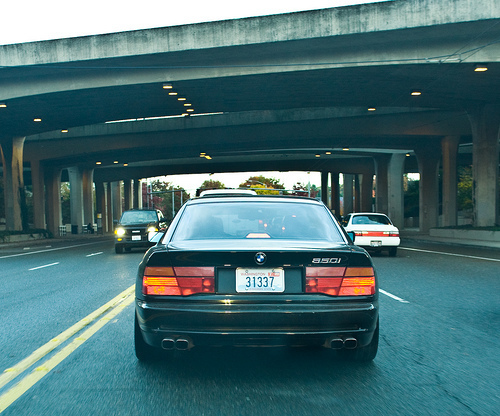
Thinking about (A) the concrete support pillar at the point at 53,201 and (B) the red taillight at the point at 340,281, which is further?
(A) the concrete support pillar at the point at 53,201

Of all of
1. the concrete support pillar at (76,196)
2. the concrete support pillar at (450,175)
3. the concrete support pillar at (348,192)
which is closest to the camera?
the concrete support pillar at (450,175)

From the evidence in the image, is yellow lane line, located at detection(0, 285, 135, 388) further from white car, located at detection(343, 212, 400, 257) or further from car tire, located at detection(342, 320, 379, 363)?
white car, located at detection(343, 212, 400, 257)

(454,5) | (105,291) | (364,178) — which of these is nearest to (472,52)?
(454,5)

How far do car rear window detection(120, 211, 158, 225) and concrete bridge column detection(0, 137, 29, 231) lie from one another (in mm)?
17670

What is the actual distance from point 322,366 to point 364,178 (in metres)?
63.2

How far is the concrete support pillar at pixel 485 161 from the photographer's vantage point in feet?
96.7

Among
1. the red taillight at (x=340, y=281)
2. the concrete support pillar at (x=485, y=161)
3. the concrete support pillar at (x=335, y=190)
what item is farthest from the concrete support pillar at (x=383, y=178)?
the red taillight at (x=340, y=281)

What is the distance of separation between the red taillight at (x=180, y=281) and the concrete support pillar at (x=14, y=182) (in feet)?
116

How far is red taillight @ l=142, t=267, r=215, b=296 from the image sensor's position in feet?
15.5

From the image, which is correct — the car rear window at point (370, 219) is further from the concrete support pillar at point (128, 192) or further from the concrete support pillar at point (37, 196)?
the concrete support pillar at point (128, 192)

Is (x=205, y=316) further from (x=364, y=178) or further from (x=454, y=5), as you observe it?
(x=364, y=178)

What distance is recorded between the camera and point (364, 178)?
6725 cm

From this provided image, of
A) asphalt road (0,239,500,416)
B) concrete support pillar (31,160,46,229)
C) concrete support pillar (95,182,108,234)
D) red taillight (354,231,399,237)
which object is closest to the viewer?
asphalt road (0,239,500,416)

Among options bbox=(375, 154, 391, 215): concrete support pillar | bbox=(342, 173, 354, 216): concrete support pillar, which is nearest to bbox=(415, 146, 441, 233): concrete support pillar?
bbox=(375, 154, 391, 215): concrete support pillar
